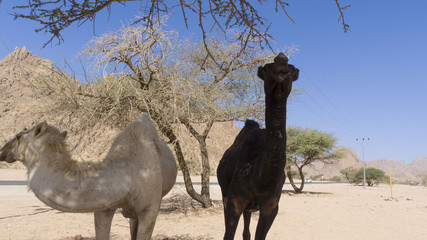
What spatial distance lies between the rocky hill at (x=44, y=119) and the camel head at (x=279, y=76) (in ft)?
6.15

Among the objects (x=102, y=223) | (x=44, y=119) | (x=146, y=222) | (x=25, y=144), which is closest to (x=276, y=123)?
(x=146, y=222)

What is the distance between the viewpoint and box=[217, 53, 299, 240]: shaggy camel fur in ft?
9.74

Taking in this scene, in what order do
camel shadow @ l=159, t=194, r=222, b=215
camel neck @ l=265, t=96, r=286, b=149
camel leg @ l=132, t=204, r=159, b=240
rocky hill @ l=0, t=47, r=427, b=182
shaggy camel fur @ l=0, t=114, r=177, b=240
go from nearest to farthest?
shaggy camel fur @ l=0, t=114, r=177, b=240, camel neck @ l=265, t=96, r=286, b=149, camel leg @ l=132, t=204, r=159, b=240, rocky hill @ l=0, t=47, r=427, b=182, camel shadow @ l=159, t=194, r=222, b=215

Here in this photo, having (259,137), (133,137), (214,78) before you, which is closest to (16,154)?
(133,137)

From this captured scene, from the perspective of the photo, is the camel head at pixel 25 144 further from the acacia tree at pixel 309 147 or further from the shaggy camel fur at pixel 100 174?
the acacia tree at pixel 309 147

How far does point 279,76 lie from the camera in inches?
113

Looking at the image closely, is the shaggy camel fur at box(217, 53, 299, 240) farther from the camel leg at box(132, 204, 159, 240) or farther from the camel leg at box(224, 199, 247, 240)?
the camel leg at box(132, 204, 159, 240)

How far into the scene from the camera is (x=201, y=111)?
31.6 feet

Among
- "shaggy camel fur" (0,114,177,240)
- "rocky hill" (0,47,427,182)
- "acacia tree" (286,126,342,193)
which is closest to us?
"shaggy camel fur" (0,114,177,240)

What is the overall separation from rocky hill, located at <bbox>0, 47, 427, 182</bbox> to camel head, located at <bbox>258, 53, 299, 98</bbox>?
187 cm

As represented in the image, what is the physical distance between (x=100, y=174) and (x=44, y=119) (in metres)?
7.63

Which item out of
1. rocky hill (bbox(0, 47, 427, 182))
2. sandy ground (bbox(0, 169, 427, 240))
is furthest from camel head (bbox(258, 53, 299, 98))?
sandy ground (bbox(0, 169, 427, 240))

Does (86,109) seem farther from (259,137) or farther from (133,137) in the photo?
(259,137)

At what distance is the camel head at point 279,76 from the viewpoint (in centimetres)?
288
